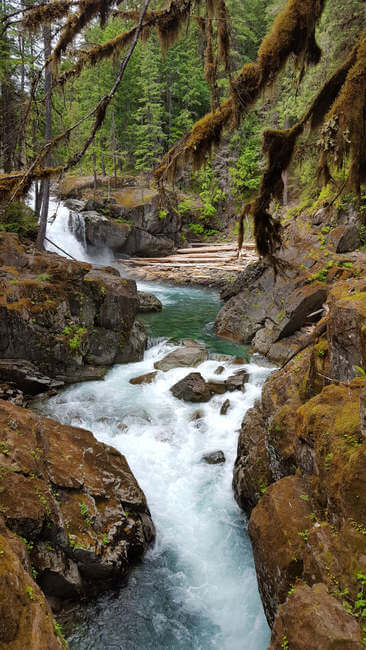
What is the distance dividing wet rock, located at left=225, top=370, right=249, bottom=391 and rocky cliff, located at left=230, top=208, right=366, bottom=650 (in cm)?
293

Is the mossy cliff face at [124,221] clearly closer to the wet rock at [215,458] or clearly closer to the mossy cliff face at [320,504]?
the wet rock at [215,458]

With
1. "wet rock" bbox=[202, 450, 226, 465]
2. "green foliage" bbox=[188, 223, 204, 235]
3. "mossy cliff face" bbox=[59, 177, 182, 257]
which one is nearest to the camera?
"wet rock" bbox=[202, 450, 226, 465]

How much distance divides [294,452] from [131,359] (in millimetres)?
7639

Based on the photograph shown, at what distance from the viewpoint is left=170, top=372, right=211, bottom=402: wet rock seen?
9.28 m

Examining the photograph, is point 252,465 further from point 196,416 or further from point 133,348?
point 133,348

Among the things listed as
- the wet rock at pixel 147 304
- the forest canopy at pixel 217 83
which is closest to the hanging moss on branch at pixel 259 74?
the forest canopy at pixel 217 83

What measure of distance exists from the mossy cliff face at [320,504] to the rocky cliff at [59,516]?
6.61ft

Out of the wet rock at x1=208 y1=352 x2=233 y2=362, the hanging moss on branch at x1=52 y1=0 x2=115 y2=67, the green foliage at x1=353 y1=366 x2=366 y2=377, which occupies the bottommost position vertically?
the wet rock at x1=208 y1=352 x2=233 y2=362

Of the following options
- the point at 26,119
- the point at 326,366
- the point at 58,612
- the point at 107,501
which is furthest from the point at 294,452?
the point at 26,119

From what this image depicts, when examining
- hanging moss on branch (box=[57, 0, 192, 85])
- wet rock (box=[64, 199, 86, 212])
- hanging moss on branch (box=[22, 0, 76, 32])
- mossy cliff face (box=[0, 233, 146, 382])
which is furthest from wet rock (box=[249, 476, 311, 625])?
wet rock (box=[64, 199, 86, 212])

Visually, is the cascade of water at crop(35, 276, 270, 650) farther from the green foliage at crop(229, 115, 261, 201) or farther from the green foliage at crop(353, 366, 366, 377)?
the green foliage at crop(229, 115, 261, 201)

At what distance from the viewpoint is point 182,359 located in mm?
11289

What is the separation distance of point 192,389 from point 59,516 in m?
5.14

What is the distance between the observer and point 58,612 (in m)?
4.41
